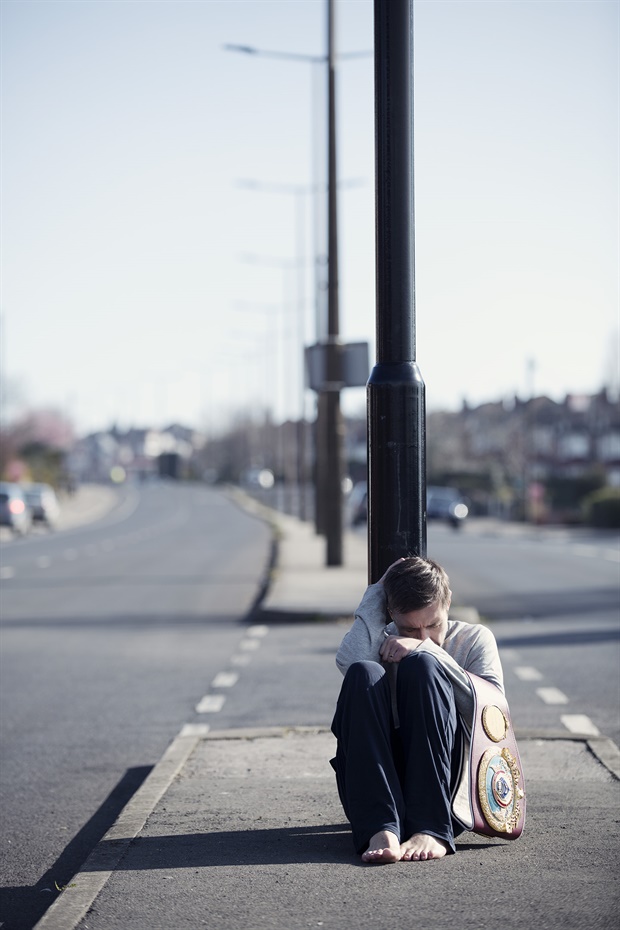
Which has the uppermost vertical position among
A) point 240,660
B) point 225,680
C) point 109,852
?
point 109,852

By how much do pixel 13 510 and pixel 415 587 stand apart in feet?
138

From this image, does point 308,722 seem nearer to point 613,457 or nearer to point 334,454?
point 334,454

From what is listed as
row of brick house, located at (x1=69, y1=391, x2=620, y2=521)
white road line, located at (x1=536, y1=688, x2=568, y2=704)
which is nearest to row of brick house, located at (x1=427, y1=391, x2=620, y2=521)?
row of brick house, located at (x1=69, y1=391, x2=620, y2=521)

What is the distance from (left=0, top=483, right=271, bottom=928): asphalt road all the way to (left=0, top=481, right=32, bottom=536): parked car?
1886 cm

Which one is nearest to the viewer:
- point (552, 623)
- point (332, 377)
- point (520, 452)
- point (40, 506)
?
point (552, 623)

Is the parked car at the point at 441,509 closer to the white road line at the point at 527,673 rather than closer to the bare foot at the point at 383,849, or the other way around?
the white road line at the point at 527,673

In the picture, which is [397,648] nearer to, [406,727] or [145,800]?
[406,727]

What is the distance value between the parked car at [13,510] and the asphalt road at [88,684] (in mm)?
18864

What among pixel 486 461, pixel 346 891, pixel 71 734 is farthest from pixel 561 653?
pixel 486 461

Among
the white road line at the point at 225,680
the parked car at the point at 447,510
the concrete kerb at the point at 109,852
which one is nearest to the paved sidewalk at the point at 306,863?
the concrete kerb at the point at 109,852

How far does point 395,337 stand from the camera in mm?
5910

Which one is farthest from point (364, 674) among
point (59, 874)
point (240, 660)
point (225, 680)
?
point (240, 660)

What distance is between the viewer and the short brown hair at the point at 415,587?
5.04 meters

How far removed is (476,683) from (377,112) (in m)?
2.48
